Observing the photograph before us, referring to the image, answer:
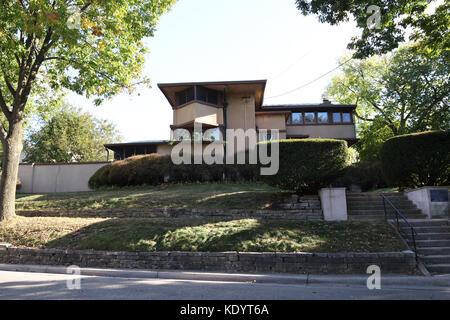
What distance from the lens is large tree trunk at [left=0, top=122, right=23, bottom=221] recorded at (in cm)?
1127

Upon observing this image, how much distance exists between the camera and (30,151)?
34000 millimetres

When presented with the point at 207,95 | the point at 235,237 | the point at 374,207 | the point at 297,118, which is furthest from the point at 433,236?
the point at 297,118

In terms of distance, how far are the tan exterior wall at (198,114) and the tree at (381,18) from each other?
11283 mm

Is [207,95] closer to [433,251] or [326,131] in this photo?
[326,131]

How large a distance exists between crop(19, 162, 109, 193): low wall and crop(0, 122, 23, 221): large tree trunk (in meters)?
9.69

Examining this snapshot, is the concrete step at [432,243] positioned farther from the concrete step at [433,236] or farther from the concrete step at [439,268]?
the concrete step at [439,268]

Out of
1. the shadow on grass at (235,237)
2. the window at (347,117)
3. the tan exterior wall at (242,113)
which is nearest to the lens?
the shadow on grass at (235,237)

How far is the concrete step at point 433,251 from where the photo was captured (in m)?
8.12

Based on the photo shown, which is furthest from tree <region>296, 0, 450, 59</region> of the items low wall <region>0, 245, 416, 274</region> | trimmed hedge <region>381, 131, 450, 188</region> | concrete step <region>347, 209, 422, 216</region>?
low wall <region>0, 245, 416, 274</region>

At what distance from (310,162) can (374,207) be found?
284 cm

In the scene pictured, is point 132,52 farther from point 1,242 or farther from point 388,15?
point 388,15

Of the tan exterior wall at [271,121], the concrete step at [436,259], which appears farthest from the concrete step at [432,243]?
the tan exterior wall at [271,121]

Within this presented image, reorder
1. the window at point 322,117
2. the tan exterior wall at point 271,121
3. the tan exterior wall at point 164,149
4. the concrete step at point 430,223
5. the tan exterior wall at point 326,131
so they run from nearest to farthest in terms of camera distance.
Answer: the concrete step at point 430,223
the tan exterior wall at point 271,121
the tan exterior wall at point 164,149
the tan exterior wall at point 326,131
the window at point 322,117
